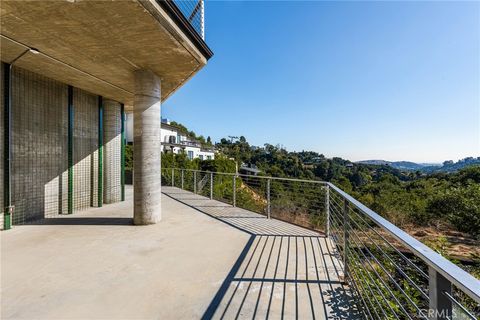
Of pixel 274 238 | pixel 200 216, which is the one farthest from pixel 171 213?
pixel 274 238

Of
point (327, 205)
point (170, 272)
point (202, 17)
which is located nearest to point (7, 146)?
point (170, 272)

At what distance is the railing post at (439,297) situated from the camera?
882mm

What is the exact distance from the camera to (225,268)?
2.89 m

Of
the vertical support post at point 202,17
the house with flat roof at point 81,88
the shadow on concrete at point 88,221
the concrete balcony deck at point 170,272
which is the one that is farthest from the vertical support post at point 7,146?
the vertical support post at point 202,17

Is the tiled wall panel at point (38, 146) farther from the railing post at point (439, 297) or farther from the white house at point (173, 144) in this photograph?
the white house at point (173, 144)

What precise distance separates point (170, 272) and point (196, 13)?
14.0 ft

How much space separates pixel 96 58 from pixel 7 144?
228 centimetres

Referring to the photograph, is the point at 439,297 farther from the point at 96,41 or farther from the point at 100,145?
the point at 100,145

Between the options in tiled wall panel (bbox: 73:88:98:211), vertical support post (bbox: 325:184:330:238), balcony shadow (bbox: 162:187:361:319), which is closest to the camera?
balcony shadow (bbox: 162:187:361:319)

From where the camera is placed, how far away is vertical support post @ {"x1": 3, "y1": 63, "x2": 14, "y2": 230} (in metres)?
4.45

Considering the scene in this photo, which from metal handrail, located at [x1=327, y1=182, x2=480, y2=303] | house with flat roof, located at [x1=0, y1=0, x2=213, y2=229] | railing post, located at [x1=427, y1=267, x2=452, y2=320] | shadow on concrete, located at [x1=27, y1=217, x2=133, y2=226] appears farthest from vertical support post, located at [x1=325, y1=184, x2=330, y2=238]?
shadow on concrete, located at [x1=27, y1=217, x2=133, y2=226]

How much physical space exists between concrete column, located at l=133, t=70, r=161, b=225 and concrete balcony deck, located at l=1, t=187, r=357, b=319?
35 centimetres

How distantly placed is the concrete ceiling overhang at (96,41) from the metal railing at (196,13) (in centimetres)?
40

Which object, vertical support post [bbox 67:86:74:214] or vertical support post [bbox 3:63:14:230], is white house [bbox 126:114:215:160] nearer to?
vertical support post [bbox 67:86:74:214]
